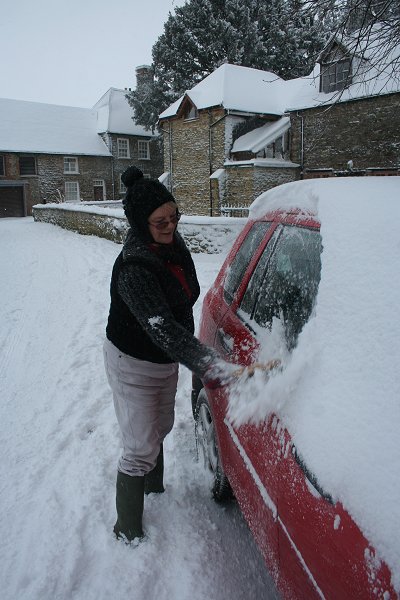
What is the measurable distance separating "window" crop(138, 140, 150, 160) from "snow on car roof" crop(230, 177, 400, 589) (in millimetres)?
37587

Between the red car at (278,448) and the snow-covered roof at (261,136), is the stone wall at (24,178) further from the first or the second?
the red car at (278,448)

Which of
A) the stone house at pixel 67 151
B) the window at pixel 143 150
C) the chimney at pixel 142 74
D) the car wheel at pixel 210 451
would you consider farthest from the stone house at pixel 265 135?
the car wheel at pixel 210 451

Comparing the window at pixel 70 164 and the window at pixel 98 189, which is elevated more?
the window at pixel 70 164

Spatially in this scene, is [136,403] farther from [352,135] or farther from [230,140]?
[230,140]

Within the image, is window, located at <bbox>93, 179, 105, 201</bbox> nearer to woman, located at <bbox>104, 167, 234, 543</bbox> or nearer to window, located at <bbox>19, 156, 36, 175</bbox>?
window, located at <bbox>19, 156, 36, 175</bbox>

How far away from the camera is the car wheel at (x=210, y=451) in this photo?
2.51 metres

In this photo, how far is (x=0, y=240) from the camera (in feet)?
56.2

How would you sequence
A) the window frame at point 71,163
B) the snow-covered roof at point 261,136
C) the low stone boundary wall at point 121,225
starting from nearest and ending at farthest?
the low stone boundary wall at point 121,225, the snow-covered roof at point 261,136, the window frame at point 71,163

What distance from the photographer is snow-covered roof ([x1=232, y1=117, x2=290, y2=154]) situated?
22844 millimetres

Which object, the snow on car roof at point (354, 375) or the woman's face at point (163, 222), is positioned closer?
the snow on car roof at point (354, 375)

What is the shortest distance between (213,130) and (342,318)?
24.9 m

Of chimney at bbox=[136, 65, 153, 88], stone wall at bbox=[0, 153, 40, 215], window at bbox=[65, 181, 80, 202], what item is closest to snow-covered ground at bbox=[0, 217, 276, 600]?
stone wall at bbox=[0, 153, 40, 215]

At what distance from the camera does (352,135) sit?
2100 cm

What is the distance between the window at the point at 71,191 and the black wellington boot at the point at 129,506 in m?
34.8
